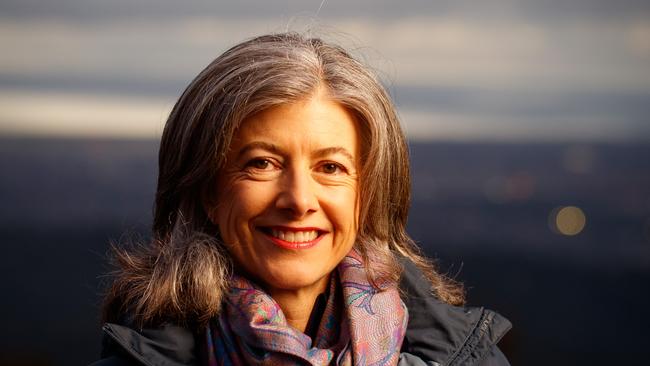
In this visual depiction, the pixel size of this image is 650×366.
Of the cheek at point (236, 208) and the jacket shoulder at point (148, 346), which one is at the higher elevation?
the cheek at point (236, 208)

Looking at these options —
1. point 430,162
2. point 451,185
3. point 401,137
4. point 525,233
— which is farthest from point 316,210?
point 430,162

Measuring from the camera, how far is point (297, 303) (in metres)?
4.38

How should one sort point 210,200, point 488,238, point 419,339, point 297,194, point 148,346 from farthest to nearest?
point 488,238
point 419,339
point 210,200
point 148,346
point 297,194

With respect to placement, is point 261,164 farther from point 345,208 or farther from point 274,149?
point 345,208

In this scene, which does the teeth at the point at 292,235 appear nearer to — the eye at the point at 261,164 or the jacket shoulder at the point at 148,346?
the eye at the point at 261,164

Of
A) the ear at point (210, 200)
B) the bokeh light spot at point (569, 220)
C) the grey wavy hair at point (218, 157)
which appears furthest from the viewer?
the bokeh light spot at point (569, 220)

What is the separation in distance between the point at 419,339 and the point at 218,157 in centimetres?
104

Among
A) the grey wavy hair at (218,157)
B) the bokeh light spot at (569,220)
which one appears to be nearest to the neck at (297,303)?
the grey wavy hair at (218,157)

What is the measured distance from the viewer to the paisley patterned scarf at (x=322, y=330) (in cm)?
418

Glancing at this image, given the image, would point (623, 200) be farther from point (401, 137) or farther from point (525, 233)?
point (401, 137)

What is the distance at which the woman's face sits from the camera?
4.16 m

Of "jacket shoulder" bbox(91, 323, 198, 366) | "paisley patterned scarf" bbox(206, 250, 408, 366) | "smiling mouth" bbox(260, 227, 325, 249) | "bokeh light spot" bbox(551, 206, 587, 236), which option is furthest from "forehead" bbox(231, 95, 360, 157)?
"bokeh light spot" bbox(551, 206, 587, 236)

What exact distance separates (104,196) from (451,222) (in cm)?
4331

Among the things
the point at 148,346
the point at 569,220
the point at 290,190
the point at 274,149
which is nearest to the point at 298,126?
the point at 274,149
